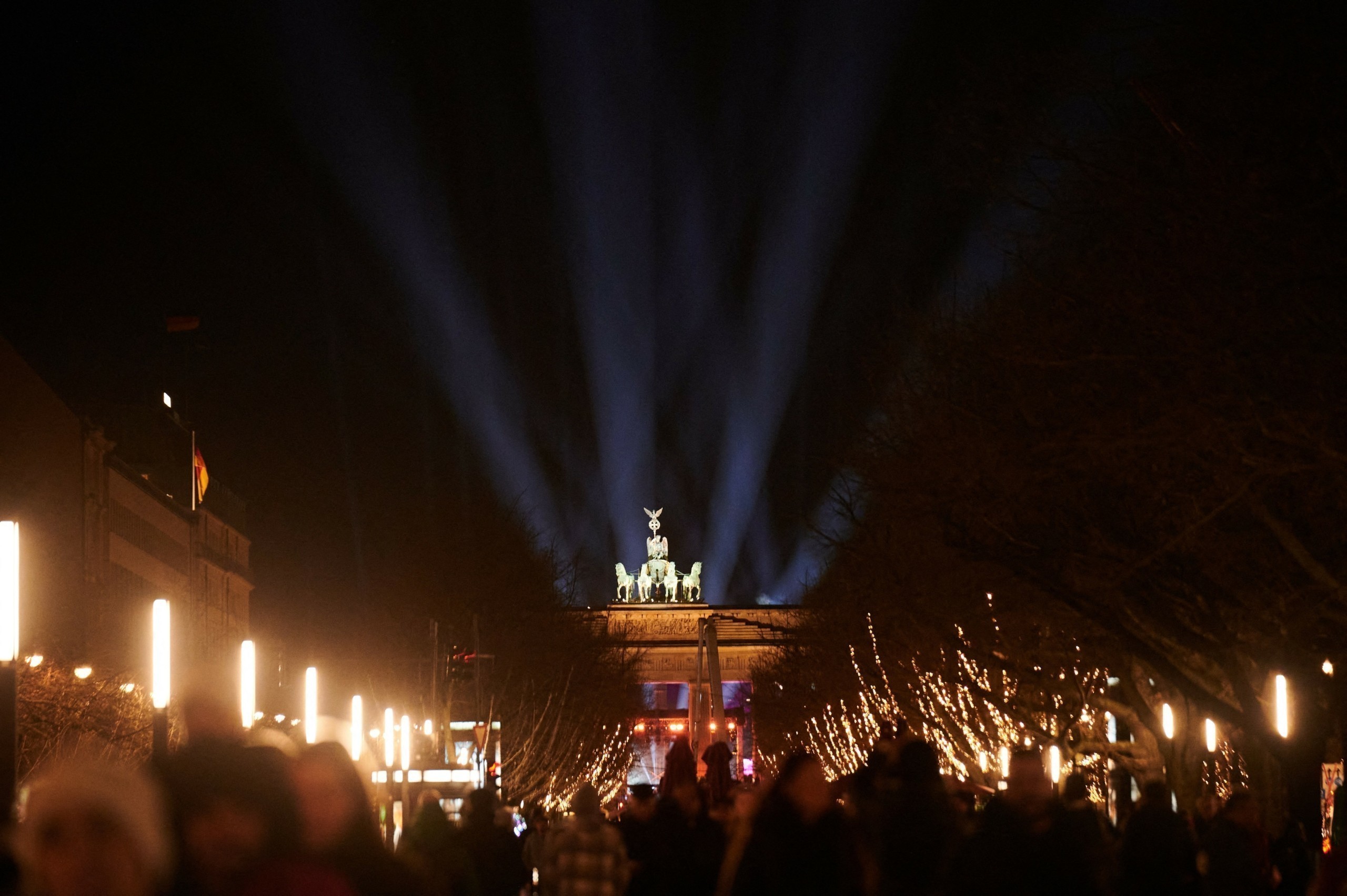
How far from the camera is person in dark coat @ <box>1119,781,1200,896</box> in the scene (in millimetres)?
14188

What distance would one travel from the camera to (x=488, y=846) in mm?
16031

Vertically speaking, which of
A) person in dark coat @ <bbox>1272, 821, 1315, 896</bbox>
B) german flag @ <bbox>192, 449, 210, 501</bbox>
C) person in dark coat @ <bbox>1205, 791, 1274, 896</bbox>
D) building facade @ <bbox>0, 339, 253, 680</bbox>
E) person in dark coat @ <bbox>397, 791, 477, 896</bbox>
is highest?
german flag @ <bbox>192, 449, 210, 501</bbox>

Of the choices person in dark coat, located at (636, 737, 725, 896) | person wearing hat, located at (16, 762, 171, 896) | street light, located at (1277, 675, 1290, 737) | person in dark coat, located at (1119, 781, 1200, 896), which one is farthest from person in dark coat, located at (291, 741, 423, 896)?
street light, located at (1277, 675, 1290, 737)

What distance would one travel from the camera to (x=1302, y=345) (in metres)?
16.4

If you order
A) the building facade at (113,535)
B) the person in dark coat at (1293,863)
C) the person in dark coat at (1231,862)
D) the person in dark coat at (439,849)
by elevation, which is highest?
the building facade at (113,535)

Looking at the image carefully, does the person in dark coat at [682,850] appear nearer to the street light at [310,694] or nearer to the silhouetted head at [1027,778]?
the silhouetted head at [1027,778]

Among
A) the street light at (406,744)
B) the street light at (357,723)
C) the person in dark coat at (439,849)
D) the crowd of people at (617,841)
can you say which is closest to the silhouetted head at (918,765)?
the crowd of people at (617,841)

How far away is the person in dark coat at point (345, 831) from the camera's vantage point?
7.30 metres

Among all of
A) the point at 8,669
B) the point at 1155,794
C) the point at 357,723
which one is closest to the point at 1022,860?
the point at 1155,794

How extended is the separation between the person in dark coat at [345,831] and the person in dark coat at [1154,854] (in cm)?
832

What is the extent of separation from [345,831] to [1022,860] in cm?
342

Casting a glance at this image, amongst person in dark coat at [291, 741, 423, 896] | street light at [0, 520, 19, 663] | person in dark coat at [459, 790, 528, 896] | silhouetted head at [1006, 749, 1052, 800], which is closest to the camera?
person in dark coat at [291, 741, 423, 896]

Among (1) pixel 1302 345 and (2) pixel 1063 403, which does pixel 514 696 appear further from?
(1) pixel 1302 345

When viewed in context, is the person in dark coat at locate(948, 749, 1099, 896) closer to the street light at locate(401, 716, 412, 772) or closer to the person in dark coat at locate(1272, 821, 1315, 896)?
the person in dark coat at locate(1272, 821, 1315, 896)
